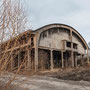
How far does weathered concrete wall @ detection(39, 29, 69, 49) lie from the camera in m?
16.8

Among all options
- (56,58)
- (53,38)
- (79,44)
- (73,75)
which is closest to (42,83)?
→ (73,75)

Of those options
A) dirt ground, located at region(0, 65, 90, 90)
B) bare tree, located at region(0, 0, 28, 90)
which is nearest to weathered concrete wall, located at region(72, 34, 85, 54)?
dirt ground, located at region(0, 65, 90, 90)

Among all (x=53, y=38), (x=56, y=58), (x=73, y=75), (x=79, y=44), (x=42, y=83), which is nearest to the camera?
(x=42, y=83)

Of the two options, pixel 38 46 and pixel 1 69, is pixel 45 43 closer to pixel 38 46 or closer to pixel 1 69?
pixel 38 46

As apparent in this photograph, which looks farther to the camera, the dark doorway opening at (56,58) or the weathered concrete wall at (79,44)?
the weathered concrete wall at (79,44)

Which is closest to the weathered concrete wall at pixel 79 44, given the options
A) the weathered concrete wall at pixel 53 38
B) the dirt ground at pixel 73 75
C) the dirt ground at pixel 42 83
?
the weathered concrete wall at pixel 53 38

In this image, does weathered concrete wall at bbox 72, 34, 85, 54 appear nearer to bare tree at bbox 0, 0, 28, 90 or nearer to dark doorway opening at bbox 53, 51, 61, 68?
dark doorway opening at bbox 53, 51, 61, 68

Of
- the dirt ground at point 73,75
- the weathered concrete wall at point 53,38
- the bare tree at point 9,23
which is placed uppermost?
the weathered concrete wall at point 53,38

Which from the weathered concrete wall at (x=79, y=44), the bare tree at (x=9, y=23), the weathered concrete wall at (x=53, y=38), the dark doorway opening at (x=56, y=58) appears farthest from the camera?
the weathered concrete wall at (x=79, y=44)

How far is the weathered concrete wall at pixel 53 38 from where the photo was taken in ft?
55.0

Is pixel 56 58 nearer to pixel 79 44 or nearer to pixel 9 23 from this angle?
pixel 79 44

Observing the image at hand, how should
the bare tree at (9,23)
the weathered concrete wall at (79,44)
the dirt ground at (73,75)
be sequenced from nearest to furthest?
the bare tree at (9,23)
the dirt ground at (73,75)
the weathered concrete wall at (79,44)

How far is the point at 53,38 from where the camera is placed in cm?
1852

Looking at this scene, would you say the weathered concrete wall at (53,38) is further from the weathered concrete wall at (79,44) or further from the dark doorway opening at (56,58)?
the dark doorway opening at (56,58)
